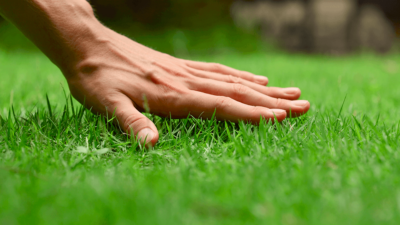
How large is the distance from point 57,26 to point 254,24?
9.45 m

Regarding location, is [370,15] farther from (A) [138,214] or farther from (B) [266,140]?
(A) [138,214]

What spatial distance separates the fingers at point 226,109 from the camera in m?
1.45

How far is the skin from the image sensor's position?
1.46 meters

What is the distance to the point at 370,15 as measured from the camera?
9.71 m

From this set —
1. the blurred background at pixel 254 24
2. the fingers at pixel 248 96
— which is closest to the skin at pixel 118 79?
the fingers at pixel 248 96

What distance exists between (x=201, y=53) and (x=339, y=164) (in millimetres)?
7916

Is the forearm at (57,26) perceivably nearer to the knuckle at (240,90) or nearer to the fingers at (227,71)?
the fingers at (227,71)

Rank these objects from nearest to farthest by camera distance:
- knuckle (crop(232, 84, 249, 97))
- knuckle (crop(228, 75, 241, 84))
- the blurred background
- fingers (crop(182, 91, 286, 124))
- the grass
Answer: the grass < fingers (crop(182, 91, 286, 124)) < knuckle (crop(232, 84, 249, 97)) < knuckle (crop(228, 75, 241, 84)) < the blurred background

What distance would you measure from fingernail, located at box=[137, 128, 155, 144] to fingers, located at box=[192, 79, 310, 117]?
1.28ft

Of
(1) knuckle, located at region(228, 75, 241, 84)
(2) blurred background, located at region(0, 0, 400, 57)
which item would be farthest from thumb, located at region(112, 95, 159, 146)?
(2) blurred background, located at region(0, 0, 400, 57)

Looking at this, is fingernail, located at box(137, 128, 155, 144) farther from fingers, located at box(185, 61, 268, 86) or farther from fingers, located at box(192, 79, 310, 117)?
fingers, located at box(185, 61, 268, 86)

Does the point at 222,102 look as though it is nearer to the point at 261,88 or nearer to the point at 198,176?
the point at 261,88

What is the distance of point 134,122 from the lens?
137 cm

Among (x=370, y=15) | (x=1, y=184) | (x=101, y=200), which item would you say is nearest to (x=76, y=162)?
(x=1, y=184)
